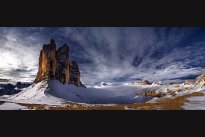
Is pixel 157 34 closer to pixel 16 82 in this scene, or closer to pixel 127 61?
pixel 127 61

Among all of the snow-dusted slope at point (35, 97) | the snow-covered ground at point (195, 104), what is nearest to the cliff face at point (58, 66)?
the snow-dusted slope at point (35, 97)

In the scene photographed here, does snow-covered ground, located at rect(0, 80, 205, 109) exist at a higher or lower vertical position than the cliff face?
lower

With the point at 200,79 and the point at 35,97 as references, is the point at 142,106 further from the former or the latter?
the point at 35,97

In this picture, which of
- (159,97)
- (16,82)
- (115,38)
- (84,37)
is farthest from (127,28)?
(16,82)

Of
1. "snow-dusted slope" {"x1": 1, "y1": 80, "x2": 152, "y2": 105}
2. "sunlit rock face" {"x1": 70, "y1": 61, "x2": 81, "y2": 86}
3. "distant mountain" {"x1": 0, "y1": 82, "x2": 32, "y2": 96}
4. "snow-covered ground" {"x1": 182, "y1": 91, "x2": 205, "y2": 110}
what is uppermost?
"sunlit rock face" {"x1": 70, "y1": 61, "x2": 81, "y2": 86}

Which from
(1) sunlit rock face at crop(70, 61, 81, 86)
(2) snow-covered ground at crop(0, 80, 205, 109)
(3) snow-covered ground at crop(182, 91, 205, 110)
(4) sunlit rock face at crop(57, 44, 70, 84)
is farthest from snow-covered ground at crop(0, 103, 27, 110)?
(3) snow-covered ground at crop(182, 91, 205, 110)

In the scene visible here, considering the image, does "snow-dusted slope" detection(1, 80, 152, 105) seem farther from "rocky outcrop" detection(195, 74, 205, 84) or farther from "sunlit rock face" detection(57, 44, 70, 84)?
"rocky outcrop" detection(195, 74, 205, 84)

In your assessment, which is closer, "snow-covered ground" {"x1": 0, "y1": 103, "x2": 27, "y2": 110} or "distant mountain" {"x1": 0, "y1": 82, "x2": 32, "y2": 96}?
"snow-covered ground" {"x1": 0, "y1": 103, "x2": 27, "y2": 110}

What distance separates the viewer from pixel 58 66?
51.8ft

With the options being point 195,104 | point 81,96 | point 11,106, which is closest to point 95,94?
point 81,96

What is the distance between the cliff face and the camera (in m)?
15.2

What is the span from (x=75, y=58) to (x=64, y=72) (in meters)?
0.92

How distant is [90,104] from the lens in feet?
49.4

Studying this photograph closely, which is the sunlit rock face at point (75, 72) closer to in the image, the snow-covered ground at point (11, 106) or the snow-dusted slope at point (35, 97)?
the snow-dusted slope at point (35, 97)
